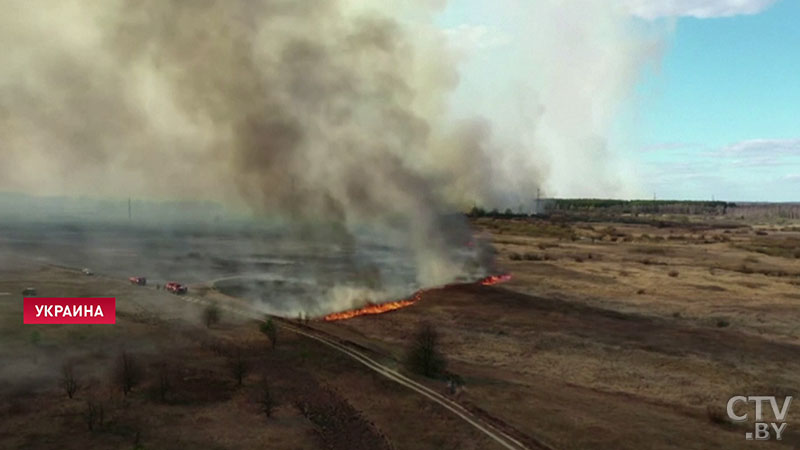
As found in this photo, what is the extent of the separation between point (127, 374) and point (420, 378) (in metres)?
11.7

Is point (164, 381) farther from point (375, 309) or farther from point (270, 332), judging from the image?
point (375, 309)

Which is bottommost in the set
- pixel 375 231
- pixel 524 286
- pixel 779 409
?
pixel 779 409

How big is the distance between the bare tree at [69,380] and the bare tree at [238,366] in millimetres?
5840

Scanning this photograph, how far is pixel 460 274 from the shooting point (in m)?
62.3

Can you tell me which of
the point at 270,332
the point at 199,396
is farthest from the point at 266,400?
the point at 270,332

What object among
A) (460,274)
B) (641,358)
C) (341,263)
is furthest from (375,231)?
(641,358)

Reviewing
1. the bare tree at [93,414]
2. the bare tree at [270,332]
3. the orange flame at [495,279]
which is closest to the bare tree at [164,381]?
the bare tree at [93,414]

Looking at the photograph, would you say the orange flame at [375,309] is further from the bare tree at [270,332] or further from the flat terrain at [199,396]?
the flat terrain at [199,396]

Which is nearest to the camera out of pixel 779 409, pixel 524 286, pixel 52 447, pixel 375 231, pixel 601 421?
pixel 52 447

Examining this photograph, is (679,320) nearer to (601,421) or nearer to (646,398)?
(646,398)

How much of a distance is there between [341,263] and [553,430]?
4822 cm

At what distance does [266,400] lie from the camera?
2212 cm

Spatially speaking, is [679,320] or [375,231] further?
[375,231]

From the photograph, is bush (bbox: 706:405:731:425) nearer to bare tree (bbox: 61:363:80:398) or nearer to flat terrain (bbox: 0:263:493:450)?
flat terrain (bbox: 0:263:493:450)
